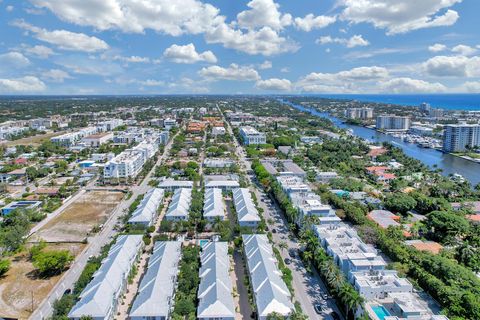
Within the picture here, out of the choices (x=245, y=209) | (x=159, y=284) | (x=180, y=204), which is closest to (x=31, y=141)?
(x=180, y=204)

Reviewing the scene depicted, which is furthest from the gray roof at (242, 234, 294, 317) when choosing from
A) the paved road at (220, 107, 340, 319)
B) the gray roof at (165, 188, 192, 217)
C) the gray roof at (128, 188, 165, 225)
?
the gray roof at (128, 188, 165, 225)

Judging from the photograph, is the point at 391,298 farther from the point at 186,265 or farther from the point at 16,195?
the point at 16,195

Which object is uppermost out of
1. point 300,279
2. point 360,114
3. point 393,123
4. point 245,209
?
point 360,114

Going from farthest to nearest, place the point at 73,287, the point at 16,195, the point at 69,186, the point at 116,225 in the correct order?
the point at 69,186, the point at 16,195, the point at 116,225, the point at 73,287

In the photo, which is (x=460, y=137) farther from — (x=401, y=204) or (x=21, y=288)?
(x=21, y=288)

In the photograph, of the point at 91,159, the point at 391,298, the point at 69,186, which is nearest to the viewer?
the point at 391,298

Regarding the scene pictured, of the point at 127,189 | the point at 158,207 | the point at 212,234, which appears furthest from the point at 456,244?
Answer: the point at 127,189

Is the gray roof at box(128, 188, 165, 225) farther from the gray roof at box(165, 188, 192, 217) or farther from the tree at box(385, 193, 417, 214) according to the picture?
the tree at box(385, 193, 417, 214)
